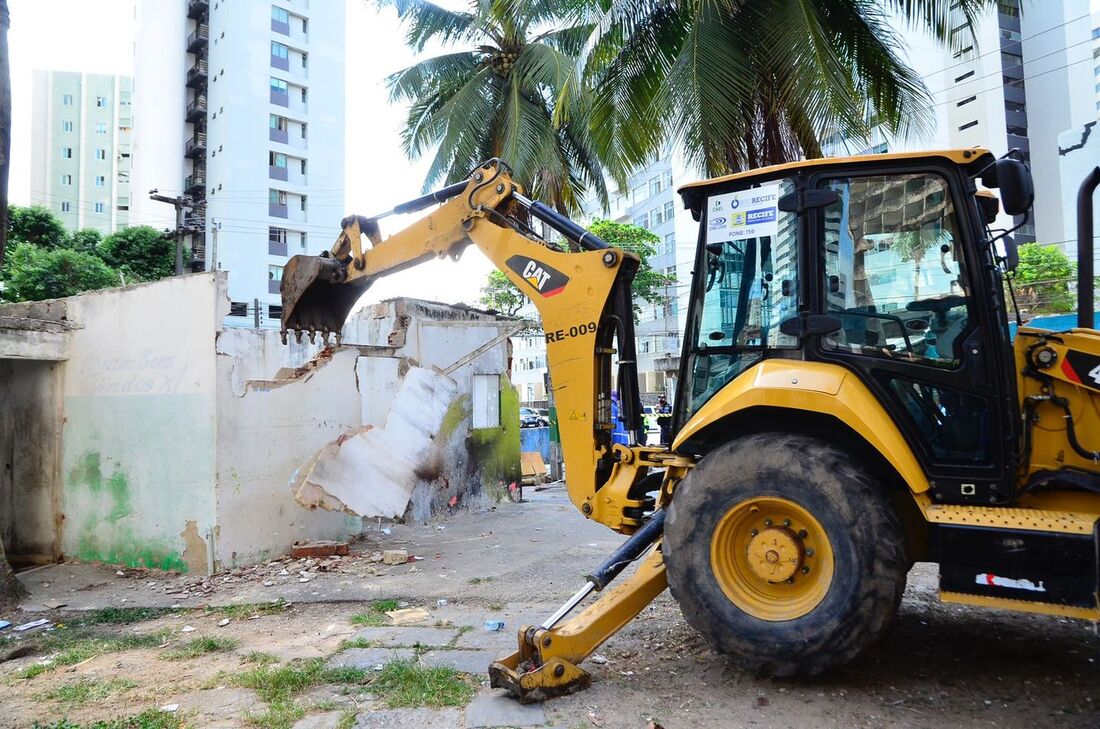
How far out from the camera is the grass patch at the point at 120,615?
5969mm

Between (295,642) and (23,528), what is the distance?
16.5 feet

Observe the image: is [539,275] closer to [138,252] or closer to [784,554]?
[784,554]

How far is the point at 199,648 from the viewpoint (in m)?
5.10

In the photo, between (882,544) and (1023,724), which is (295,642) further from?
(1023,724)

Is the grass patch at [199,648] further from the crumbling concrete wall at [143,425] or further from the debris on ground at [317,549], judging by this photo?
the debris on ground at [317,549]

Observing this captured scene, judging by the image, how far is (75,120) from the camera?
68750 millimetres

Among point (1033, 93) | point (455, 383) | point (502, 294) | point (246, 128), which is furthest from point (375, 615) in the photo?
point (1033, 93)

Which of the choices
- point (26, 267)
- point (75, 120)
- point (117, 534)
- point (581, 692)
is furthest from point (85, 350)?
point (75, 120)

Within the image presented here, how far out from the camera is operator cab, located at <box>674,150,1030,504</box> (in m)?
3.63

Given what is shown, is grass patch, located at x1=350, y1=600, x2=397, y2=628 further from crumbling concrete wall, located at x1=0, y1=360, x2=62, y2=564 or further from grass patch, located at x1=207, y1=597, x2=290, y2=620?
crumbling concrete wall, located at x1=0, y1=360, x2=62, y2=564

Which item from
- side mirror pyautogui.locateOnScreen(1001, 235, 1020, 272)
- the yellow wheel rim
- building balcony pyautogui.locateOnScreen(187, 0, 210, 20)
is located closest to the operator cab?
side mirror pyautogui.locateOnScreen(1001, 235, 1020, 272)

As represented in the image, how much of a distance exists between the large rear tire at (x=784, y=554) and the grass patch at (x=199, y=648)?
10.7ft

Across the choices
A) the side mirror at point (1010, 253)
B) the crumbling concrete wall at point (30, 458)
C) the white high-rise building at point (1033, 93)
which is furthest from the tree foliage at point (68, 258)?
the white high-rise building at point (1033, 93)

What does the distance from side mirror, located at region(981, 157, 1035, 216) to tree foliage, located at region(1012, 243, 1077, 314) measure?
21426mm
